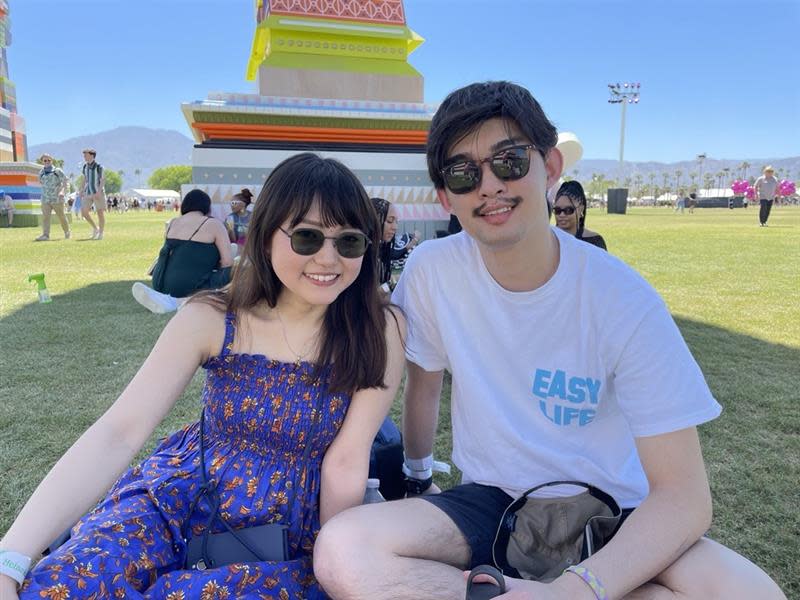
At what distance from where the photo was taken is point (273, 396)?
182 centimetres

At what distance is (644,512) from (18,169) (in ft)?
73.8

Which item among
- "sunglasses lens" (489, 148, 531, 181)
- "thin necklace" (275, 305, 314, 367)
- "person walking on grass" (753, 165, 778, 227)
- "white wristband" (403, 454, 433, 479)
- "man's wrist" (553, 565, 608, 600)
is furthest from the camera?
"person walking on grass" (753, 165, 778, 227)

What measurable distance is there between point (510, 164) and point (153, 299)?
17.1 ft

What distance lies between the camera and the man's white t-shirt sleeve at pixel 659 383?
1.57 meters

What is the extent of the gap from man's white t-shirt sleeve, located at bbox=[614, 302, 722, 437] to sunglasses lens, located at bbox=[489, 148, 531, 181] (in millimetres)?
567

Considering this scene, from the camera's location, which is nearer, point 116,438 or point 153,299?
point 116,438

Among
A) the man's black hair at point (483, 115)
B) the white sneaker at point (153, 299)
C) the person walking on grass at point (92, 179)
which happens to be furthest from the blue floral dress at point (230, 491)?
the person walking on grass at point (92, 179)

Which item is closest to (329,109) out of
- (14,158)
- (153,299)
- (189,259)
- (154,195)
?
(189,259)

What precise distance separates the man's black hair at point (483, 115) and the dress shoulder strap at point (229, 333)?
2.70ft

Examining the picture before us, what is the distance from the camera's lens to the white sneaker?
6059 millimetres

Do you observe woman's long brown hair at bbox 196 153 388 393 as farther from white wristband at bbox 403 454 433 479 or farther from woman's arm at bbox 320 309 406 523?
white wristband at bbox 403 454 433 479

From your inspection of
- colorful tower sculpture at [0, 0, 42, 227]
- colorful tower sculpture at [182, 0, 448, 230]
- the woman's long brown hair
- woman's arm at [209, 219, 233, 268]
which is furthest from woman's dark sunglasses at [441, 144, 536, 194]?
colorful tower sculpture at [0, 0, 42, 227]

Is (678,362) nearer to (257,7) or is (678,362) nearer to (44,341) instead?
(44,341)

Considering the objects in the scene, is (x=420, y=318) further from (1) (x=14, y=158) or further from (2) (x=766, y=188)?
(1) (x=14, y=158)
